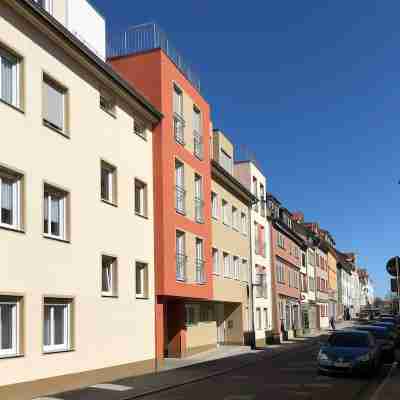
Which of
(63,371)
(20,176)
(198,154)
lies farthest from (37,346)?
(198,154)

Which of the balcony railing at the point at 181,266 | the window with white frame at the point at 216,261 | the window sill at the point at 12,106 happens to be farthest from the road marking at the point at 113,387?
the window with white frame at the point at 216,261

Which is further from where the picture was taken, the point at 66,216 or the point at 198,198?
the point at 198,198

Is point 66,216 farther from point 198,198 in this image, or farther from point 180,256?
point 198,198

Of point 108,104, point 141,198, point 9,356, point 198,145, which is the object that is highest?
point 198,145

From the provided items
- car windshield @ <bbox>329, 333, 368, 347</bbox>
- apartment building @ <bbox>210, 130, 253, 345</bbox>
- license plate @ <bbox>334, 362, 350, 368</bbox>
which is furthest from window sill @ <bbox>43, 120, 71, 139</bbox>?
apartment building @ <bbox>210, 130, 253, 345</bbox>

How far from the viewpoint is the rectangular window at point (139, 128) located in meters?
24.2

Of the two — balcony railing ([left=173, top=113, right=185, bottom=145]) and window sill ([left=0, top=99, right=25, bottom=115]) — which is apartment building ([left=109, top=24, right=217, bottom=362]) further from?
window sill ([left=0, top=99, right=25, bottom=115])

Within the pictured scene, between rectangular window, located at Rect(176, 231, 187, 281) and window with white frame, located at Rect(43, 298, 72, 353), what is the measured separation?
866 centimetres

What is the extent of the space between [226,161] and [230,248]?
19.0ft

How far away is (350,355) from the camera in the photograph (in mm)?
20656

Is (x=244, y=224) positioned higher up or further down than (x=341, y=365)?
higher up

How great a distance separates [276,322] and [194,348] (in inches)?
716

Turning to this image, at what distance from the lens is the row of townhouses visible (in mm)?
16047

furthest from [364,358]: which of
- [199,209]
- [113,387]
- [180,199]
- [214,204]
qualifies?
[214,204]
